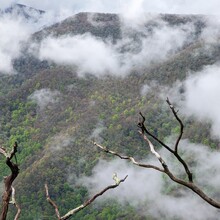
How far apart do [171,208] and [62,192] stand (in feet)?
120

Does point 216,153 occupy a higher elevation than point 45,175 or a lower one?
higher

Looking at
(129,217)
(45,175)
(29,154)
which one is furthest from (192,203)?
(29,154)

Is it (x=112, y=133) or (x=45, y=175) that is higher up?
(x=112, y=133)

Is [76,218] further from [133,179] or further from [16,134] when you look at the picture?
[16,134]

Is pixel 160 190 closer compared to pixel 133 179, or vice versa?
pixel 160 190

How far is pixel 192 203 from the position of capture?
503 feet

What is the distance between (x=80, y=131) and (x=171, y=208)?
5720cm

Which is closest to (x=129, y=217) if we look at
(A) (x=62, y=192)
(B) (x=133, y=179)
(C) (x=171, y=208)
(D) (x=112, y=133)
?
(C) (x=171, y=208)

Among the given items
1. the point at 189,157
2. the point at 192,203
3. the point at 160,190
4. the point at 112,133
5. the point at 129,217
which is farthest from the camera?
the point at 112,133

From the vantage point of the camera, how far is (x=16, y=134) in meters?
198

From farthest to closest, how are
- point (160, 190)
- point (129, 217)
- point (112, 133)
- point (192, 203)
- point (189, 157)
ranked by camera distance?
point (112, 133) → point (189, 157) → point (160, 190) → point (192, 203) → point (129, 217)

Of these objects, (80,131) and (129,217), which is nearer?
(129,217)

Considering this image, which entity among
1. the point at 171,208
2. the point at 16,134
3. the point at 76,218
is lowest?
the point at 76,218

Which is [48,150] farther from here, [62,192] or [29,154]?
[62,192]
